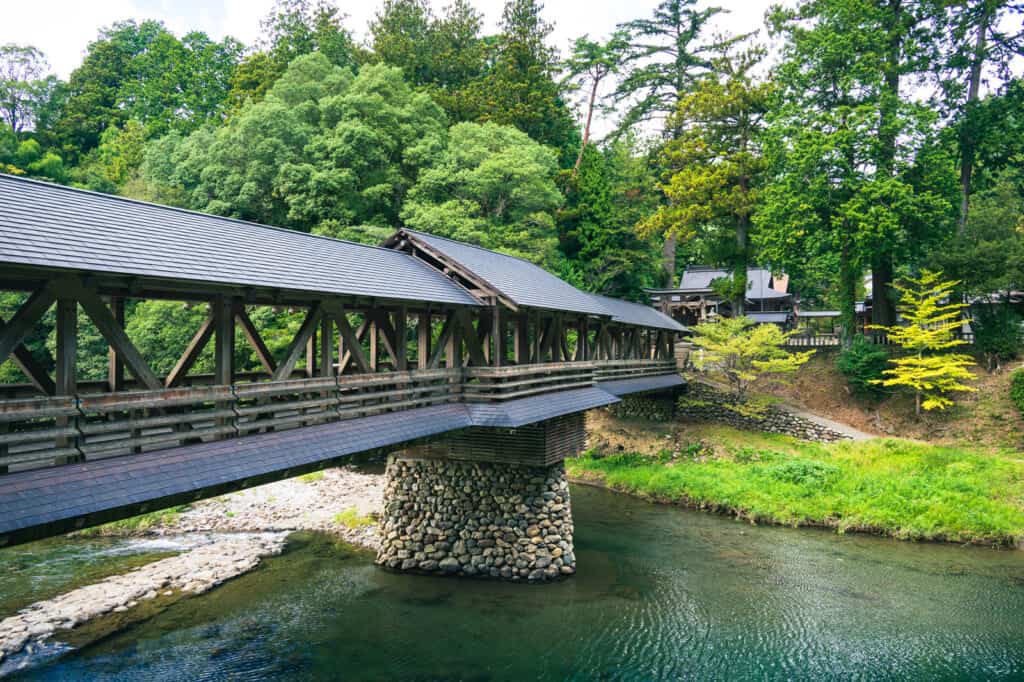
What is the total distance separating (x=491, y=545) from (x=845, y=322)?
23.9 metres

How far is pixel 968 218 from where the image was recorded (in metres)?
28.5

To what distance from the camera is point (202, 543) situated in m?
18.1

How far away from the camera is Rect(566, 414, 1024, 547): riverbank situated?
18.7 m

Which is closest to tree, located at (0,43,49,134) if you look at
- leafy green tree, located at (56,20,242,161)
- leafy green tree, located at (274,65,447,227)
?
leafy green tree, located at (56,20,242,161)

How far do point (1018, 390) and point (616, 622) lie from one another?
21984 mm

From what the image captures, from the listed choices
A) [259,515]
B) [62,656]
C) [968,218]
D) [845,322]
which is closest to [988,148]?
[968,218]

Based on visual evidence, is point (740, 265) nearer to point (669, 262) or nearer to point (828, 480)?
point (669, 262)

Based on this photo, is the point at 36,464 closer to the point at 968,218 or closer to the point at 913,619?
the point at 913,619

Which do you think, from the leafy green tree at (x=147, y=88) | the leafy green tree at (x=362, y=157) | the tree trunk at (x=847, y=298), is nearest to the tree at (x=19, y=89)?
the leafy green tree at (x=147, y=88)

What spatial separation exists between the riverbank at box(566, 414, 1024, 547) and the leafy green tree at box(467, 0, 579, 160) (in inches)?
930

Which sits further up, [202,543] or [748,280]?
[748,280]

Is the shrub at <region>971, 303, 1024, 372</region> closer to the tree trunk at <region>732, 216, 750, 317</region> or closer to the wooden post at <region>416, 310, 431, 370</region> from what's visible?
the tree trunk at <region>732, 216, 750, 317</region>

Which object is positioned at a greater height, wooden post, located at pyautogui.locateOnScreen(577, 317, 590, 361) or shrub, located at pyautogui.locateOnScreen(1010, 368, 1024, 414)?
wooden post, located at pyautogui.locateOnScreen(577, 317, 590, 361)

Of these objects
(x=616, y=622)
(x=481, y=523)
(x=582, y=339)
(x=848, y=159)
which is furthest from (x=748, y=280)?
(x=616, y=622)
